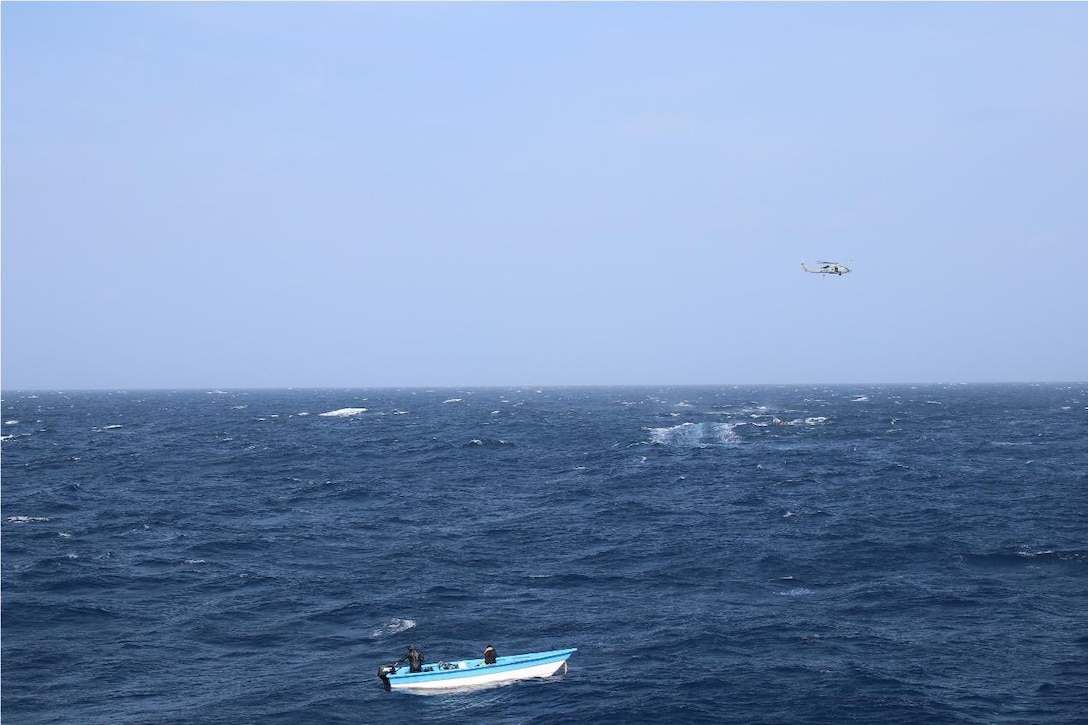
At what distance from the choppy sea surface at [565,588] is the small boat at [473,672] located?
622 mm

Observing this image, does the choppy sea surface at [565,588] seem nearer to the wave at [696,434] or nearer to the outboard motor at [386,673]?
the outboard motor at [386,673]

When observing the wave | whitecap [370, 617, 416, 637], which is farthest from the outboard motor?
the wave

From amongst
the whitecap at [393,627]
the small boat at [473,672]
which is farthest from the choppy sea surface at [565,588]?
the small boat at [473,672]

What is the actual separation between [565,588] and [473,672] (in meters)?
17.3

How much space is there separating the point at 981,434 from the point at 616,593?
115 meters

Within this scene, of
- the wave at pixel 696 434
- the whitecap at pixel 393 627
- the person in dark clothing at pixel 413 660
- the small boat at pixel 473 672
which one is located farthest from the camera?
the wave at pixel 696 434

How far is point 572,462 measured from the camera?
393 ft

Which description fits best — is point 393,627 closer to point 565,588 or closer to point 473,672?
point 473,672

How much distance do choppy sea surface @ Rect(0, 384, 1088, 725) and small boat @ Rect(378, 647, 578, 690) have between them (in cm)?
62

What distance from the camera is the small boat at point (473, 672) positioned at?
1608 inches

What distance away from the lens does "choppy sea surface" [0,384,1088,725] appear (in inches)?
1563

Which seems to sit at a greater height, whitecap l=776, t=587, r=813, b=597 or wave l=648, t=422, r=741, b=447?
wave l=648, t=422, r=741, b=447

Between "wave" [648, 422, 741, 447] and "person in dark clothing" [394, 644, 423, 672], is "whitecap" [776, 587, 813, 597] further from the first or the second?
"wave" [648, 422, 741, 447]

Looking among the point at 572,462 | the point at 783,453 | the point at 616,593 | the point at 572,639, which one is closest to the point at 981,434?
the point at 783,453
